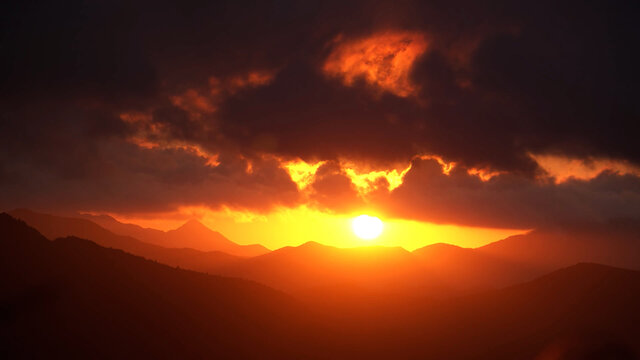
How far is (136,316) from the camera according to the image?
261ft

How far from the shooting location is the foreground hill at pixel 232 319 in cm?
7331

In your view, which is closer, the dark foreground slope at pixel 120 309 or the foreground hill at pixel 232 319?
the dark foreground slope at pixel 120 309

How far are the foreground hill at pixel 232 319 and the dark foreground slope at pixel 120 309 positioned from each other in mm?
212

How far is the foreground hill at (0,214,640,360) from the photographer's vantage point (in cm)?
7331

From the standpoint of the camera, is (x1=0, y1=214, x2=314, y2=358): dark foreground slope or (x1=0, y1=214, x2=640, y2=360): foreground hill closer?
(x1=0, y1=214, x2=314, y2=358): dark foreground slope

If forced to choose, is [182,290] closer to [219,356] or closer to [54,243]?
[219,356]

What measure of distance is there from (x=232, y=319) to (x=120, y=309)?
21845 millimetres

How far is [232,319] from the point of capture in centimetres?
9156

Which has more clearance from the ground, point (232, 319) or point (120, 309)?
point (120, 309)

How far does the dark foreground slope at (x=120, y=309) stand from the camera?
70625 mm

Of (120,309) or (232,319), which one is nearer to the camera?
(120,309)

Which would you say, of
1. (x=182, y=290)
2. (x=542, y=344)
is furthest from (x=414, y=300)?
(x=182, y=290)

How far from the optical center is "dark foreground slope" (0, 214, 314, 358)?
70.6 metres

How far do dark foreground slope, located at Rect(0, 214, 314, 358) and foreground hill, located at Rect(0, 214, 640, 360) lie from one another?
212 mm
